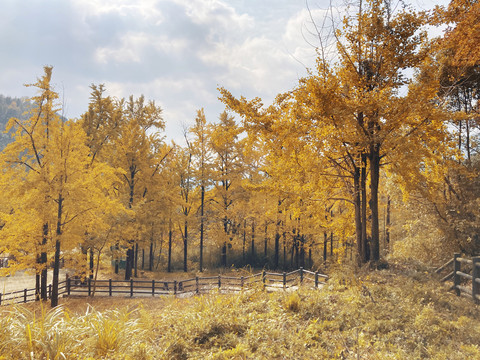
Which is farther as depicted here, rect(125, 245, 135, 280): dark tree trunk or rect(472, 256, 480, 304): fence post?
rect(125, 245, 135, 280): dark tree trunk

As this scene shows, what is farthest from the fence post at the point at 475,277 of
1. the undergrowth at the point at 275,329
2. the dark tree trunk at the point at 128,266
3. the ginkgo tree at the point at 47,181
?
the dark tree trunk at the point at 128,266

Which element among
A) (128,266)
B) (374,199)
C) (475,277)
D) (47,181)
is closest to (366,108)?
(374,199)

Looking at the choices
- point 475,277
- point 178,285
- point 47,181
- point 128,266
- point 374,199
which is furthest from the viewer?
point 128,266

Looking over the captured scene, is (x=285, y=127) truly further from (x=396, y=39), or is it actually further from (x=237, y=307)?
(x=237, y=307)

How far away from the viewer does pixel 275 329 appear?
17.9 ft

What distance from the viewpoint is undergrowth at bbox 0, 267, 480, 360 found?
4.24 meters

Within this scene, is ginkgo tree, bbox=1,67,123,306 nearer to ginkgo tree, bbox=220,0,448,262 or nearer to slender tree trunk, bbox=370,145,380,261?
ginkgo tree, bbox=220,0,448,262

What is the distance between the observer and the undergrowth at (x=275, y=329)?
424cm

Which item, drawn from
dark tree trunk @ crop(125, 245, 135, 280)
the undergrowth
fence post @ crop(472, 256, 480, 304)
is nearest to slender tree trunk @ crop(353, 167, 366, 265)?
the undergrowth

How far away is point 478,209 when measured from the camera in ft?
43.7

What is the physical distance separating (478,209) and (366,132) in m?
8.08

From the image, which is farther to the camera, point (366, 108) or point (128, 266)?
point (128, 266)

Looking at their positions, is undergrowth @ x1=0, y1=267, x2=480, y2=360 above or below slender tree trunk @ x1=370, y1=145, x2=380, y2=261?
below

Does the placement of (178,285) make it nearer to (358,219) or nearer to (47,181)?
(47,181)
